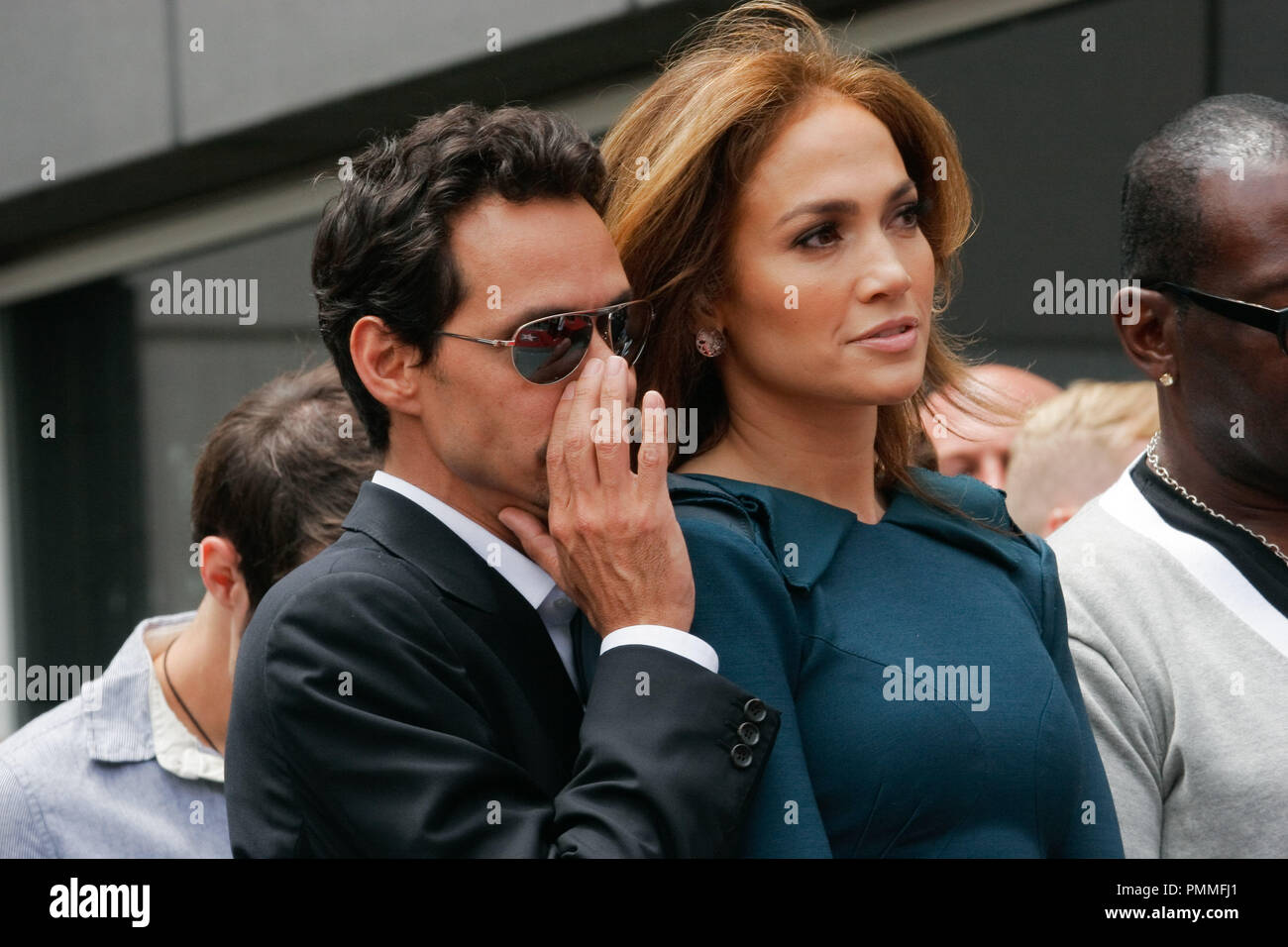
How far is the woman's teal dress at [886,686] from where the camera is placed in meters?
1.99

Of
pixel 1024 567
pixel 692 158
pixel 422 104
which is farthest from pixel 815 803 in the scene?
pixel 422 104

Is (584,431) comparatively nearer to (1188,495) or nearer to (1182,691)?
(1182,691)

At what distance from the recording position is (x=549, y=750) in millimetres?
2092

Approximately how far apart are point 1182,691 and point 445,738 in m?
1.13

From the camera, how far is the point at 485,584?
7.04 ft

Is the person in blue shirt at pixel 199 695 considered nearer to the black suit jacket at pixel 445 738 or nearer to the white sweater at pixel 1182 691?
the black suit jacket at pixel 445 738

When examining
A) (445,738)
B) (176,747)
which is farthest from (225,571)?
(445,738)

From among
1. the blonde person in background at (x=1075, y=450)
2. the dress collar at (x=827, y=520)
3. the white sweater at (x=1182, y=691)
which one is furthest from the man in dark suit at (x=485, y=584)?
the blonde person in background at (x=1075, y=450)

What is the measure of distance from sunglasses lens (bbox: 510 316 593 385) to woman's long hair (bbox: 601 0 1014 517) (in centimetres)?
16

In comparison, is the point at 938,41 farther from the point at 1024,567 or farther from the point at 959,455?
the point at 1024,567

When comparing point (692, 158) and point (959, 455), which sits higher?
point (692, 158)

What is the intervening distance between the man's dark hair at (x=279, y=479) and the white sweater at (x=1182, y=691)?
143 centimetres
